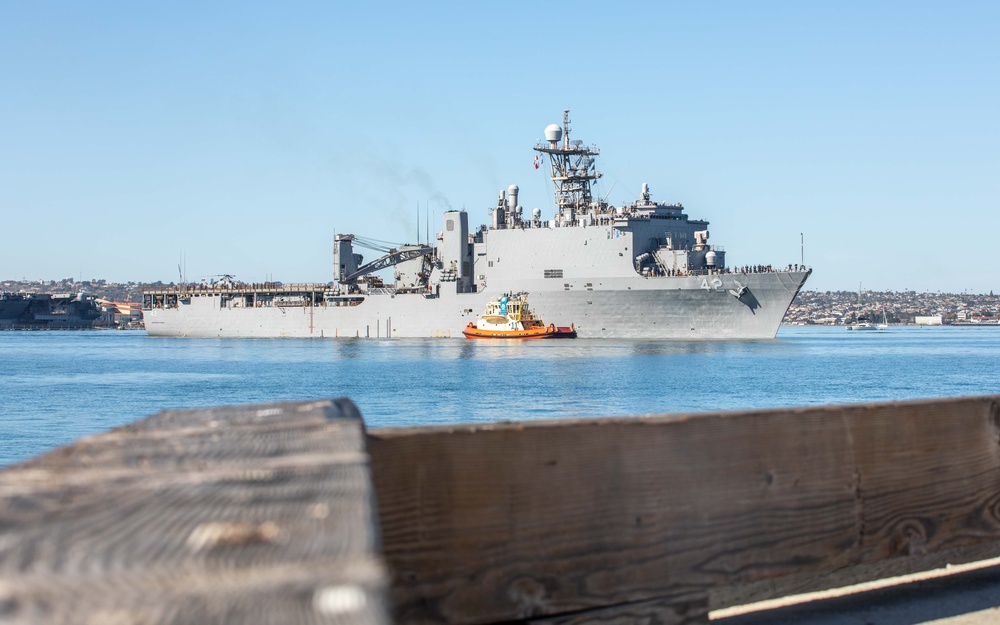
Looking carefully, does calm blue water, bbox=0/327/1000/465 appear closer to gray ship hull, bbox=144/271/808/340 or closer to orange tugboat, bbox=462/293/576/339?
gray ship hull, bbox=144/271/808/340

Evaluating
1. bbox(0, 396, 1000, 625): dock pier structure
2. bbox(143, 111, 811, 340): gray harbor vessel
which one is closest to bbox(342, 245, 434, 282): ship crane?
bbox(143, 111, 811, 340): gray harbor vessel

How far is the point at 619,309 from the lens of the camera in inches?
1981

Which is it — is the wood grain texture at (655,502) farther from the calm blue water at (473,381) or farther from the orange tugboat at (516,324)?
the orange tugboat at (516,324)

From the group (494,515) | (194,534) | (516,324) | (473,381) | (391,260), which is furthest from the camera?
(391,260)

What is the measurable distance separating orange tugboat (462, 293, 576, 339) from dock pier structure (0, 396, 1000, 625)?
50.1 m

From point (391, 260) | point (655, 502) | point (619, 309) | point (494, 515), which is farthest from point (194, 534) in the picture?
point (391, 260)

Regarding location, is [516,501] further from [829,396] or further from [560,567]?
[829,396]

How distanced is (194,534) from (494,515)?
1.35 m

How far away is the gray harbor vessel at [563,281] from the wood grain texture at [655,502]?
45.8 metres

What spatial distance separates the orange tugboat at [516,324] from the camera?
175 ft

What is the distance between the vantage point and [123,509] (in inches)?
47.2

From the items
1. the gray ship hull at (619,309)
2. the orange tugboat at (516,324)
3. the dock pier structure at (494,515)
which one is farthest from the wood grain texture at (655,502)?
the orange tugboat at (516,324)

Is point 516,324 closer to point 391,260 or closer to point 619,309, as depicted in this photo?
point 619,309

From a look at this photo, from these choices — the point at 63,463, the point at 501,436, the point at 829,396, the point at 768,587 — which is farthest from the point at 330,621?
the point at 829,396
